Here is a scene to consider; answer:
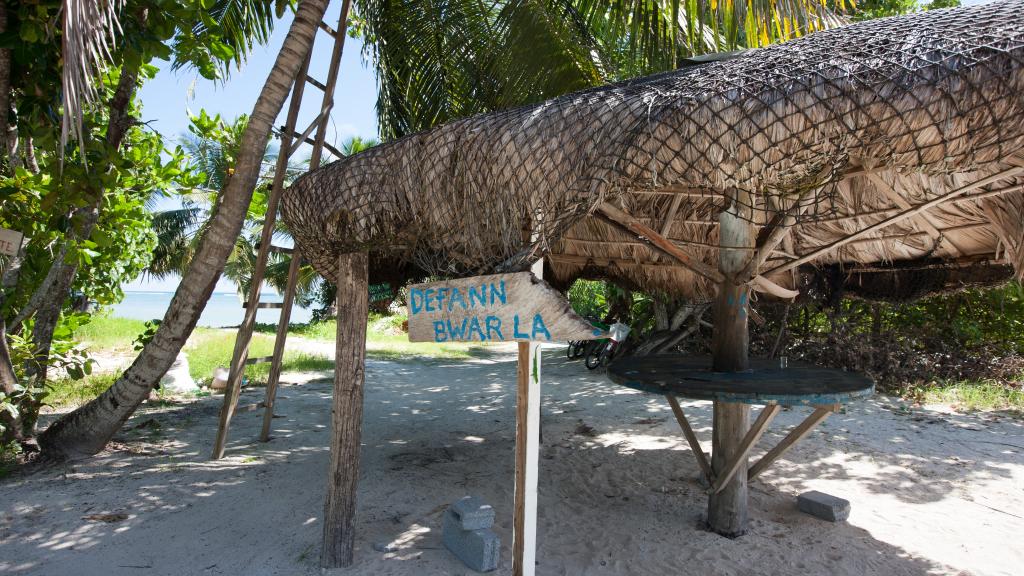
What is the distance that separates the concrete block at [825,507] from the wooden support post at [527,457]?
83.6 inches

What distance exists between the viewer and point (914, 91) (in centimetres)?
176

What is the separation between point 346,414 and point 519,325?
4.11 feet

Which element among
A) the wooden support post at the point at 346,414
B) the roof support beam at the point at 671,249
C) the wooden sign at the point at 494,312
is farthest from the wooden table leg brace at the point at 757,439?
the wooden support post at the point at 346,414

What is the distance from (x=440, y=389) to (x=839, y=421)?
493 centimetres

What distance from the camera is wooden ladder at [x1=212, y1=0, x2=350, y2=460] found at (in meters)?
4.37

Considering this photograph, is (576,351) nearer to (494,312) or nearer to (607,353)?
(607,353)

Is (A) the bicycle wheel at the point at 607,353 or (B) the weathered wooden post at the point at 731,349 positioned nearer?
(B) the weathered wooden post at the point at 731,349

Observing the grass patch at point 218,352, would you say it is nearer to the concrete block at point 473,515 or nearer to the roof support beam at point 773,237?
the concrete block at point 473,515

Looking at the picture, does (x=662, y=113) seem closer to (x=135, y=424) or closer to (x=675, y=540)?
(x=675, y=540)

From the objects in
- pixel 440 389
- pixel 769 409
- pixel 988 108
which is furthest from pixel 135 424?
pixel 988 108

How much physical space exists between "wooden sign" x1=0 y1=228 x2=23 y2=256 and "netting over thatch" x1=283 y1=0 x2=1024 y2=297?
64.7 inches

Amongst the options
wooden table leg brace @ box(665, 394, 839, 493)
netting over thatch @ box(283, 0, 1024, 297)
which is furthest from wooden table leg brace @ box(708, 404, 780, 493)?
netting over thatch @ box(283, 0, 1024, 297)

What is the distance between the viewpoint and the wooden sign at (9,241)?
128 inches

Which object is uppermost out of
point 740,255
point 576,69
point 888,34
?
point 576,69
